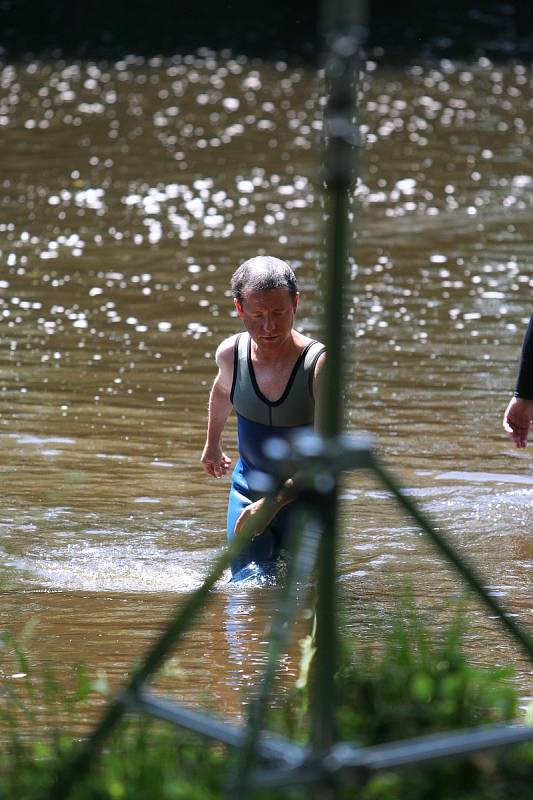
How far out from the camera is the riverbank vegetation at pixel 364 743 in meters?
2.80

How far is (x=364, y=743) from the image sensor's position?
3.00m

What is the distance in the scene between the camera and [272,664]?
252 cm

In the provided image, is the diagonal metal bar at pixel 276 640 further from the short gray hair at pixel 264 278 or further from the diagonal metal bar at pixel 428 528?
the short gray hair at pixel 264 278

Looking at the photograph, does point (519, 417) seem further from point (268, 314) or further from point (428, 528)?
point (428, 528)

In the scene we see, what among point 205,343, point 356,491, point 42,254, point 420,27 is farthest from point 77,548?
point 420,27

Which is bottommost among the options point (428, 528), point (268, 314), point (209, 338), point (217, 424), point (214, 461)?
point (214, 461)

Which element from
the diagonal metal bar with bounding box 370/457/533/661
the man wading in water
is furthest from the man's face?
the diagonal metal bar with bounding box 370/457/533/661

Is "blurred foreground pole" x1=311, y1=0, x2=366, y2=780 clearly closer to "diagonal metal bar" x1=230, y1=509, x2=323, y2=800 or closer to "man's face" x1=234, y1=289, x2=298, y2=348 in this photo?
"diagonal metal bar" x1=230, y1=509, x2=323, y2=800

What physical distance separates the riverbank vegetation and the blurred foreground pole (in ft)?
0.87

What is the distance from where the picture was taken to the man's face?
200 inches

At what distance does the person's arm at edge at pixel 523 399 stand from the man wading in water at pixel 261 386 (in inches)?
30.0

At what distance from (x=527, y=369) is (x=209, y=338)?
484 centimetres

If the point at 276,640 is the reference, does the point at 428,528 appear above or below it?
above

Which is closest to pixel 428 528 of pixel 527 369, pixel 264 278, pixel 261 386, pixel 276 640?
pixel 276 640
